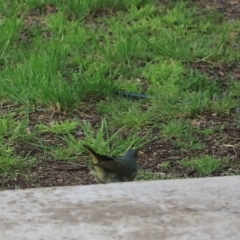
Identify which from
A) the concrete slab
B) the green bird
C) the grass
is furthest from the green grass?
the concrete slab

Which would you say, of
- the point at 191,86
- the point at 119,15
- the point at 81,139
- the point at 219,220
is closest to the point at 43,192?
the point at 219,220

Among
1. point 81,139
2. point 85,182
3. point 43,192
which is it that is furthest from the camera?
point 81,139

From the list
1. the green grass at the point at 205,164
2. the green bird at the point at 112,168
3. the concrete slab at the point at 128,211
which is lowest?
the green grass at the point at 205,164

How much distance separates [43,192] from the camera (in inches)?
108

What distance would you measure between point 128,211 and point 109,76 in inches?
92.2

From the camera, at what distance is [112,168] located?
3369 mm

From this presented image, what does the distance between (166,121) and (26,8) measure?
6.80 feet

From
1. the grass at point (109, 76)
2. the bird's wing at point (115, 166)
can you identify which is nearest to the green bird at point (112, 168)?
the bird's wing at point (115, 166)

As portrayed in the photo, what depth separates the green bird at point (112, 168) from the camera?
133 inches

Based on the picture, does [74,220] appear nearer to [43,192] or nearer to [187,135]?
[43,192]

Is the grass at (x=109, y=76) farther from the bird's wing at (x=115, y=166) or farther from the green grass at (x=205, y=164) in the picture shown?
the bird's wing at (x=115, y=166)

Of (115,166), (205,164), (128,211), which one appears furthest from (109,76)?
(128,211)

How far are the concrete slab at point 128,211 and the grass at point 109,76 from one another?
107cm

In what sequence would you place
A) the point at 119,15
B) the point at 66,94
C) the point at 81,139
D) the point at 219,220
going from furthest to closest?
the point at 119,15 → the point at 66,94 → the point at 81,139 → the point at 219,220
